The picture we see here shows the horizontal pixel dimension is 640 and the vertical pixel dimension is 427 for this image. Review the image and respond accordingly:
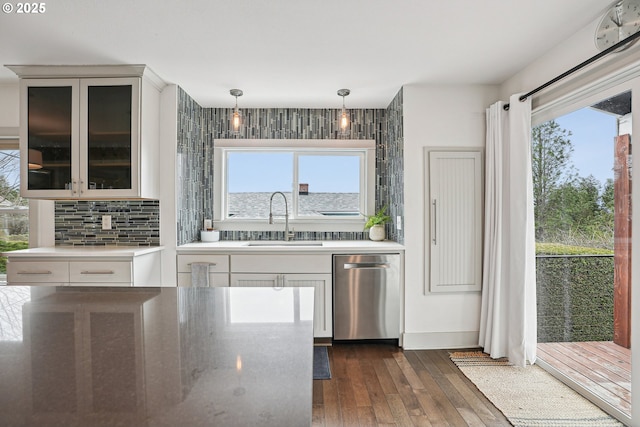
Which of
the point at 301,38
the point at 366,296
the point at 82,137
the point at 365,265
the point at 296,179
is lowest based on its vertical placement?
the point at 366,296

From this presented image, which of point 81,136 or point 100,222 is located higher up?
point 81,136

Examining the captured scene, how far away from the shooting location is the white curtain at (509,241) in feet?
8.80

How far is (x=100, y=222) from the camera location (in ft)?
10.5

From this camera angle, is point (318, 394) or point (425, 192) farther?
point (425, 192)

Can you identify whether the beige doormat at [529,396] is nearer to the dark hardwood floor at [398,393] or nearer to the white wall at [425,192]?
the dark hardwood floor at [398,393]

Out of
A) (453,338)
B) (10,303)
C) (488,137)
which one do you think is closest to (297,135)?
(488,137)

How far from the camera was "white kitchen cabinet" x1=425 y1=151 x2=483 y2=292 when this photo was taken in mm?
3137

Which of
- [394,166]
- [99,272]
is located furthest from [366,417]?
[394,166]

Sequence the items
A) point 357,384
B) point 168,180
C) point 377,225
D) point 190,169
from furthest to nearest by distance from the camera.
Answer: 1. point 377,225
2. point 190,169
3. point 168,180
4. point 357,384

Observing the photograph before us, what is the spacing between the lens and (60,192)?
280 cm

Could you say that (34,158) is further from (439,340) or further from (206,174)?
(439,340)

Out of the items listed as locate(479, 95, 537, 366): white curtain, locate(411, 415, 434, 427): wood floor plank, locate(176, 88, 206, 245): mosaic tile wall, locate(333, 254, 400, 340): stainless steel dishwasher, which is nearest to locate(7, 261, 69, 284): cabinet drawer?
locate(176, 88, 206, 245): mosaic tile wall

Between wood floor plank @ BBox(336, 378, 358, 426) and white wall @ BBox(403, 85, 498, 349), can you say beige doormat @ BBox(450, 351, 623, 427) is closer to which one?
white wall @ BBox(403, 85, 498, 349)

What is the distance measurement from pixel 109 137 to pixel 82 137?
0.64 feet
